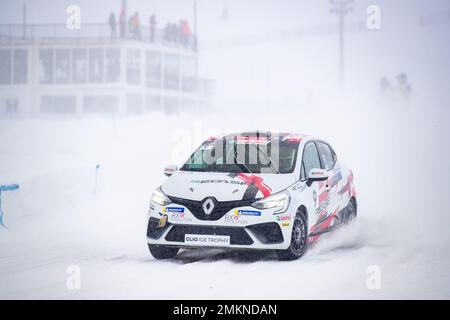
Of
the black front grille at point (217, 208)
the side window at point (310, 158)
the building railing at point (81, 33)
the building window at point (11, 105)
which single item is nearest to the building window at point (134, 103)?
the building railing at point (81, 33)

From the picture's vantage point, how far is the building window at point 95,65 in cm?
4872

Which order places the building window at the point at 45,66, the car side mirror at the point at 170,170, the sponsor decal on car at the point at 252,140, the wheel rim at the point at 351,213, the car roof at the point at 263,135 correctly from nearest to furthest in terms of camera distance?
the car side mirror at the point at 170,170 < the sponsor decal on car at the point at 252,140 < the car roof at the point at 263,135 < the wheel rim at the point at 351,213 < the building window at the point at 45,66

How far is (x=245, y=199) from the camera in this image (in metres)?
9.39

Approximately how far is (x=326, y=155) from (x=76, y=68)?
3964 centimetres

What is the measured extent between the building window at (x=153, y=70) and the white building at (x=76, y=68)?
0.09 meters

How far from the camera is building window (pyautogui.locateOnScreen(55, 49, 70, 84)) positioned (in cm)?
4884

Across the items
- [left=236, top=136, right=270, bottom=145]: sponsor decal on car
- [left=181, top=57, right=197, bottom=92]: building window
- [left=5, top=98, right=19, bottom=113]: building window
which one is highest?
[left=181, top=57, right=197, bottom=92]: building window

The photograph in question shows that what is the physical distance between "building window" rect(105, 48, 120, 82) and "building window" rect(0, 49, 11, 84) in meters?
6.47

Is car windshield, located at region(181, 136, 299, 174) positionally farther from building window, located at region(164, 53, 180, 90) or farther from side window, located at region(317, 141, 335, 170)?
building window, located at region(164, 53, 180, 90)

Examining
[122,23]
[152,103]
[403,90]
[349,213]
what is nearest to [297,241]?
[349,213]

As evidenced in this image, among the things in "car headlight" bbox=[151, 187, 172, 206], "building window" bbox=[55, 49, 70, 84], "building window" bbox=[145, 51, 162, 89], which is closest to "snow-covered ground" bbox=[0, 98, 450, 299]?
"car headlight" bbox=[151, 187, 172, 206]

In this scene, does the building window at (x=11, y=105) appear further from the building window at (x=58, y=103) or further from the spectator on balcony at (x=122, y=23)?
the spectator on balcony at (x=122, y=23)

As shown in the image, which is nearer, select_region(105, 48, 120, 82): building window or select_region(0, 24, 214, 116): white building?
select_region(0, 24, 214, 116): white building
